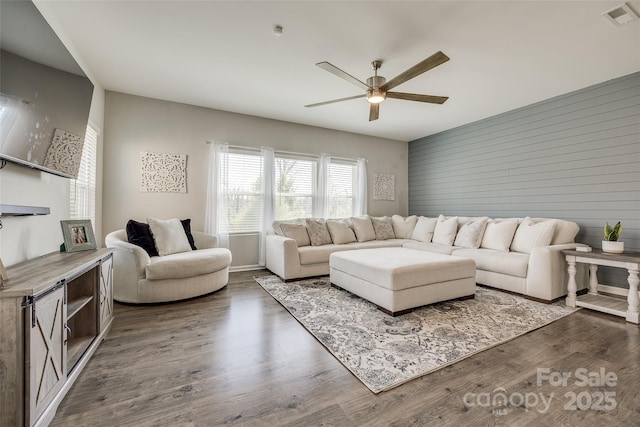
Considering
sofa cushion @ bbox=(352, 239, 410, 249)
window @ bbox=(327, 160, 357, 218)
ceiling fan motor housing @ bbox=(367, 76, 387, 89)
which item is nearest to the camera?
ceiling fan motor housing @ bbox=(367, 76, 387, 89)

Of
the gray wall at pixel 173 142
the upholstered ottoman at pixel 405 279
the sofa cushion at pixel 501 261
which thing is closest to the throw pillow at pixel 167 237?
the gray wall at pixel 173 142

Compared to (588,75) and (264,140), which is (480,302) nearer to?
(588,75)

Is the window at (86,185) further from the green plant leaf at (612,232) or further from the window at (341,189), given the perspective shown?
the green plant leaf at (612,232)

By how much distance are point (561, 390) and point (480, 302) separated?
153 centimetres

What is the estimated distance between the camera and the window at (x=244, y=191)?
4.57 metres

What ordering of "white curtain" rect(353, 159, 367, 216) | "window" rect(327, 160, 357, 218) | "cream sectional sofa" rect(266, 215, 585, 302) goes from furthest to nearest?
"white curtain" rect(353, 159, 367, 216) → "window" rect(327, 160, 357, 218) → "cream sectional sofa" rect(266, 215, 585, 302)

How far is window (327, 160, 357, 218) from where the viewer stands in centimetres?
555

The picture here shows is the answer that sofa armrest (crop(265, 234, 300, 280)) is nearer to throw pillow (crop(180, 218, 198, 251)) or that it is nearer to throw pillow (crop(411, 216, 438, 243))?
throw pillow (crop(180, 218, 198, 251))

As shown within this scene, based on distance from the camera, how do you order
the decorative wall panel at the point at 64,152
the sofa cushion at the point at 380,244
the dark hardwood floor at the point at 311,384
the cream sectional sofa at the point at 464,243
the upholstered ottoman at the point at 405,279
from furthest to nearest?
the sofa cushion at the point at 380,244
the cream sectional sofa at the point at 464,243
the upholstered ottoman at the point at 405,279
the decorative wall panel at the point at 64,152
the dark hardwood floor at the point at 311,384

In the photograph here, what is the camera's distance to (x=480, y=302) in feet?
10.2

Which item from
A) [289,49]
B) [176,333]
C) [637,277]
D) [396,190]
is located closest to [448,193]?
[396,190]

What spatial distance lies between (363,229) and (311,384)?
3.55 m

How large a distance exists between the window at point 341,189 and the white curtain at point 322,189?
0.15m

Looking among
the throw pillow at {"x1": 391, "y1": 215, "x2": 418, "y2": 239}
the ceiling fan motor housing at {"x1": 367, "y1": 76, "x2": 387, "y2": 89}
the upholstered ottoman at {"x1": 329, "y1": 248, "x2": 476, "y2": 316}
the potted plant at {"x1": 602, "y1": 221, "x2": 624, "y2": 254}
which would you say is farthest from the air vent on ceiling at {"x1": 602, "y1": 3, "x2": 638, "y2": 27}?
the throw pillow at {"x1": 391, "y1": 215, "x2": 418, "y2": 239}
